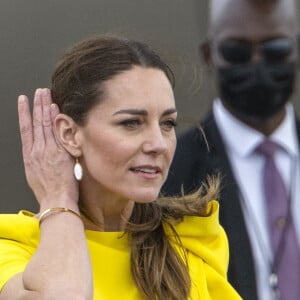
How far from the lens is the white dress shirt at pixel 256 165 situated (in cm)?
326

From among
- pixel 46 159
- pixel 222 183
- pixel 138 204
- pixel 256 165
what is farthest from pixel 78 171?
pixel 256 165

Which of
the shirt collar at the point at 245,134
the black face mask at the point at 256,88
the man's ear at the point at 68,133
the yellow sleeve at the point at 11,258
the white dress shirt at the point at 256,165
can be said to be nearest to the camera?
the yellow sleeve at the point at 11,258

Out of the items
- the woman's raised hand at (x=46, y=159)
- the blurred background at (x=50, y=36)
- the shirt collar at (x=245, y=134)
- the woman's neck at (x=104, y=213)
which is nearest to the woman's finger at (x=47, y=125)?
the woman's raised hand at (x=46, y=159)

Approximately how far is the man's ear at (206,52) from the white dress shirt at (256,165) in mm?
205

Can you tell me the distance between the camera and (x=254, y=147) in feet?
11.2

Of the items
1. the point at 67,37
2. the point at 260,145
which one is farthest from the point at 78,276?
the point at 67,37

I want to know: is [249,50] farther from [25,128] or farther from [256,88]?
[25,128]

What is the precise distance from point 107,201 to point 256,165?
3.42ft

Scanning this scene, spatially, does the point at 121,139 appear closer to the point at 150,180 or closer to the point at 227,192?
the point at 150,180

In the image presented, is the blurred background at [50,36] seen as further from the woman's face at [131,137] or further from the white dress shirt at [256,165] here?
the woman's face at [131,137]

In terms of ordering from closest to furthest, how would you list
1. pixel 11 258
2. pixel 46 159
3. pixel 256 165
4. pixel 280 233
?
1. pixel 11 258
2. pixel 46 159
3. pixel 280 233
4. pixel 256 165

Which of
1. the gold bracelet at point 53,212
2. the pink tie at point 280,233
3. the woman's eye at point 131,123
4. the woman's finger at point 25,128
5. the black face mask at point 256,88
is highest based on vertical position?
the woman's eye at point 131,123

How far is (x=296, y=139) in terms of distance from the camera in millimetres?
3477

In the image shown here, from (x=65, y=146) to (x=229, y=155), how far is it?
1053 mm
